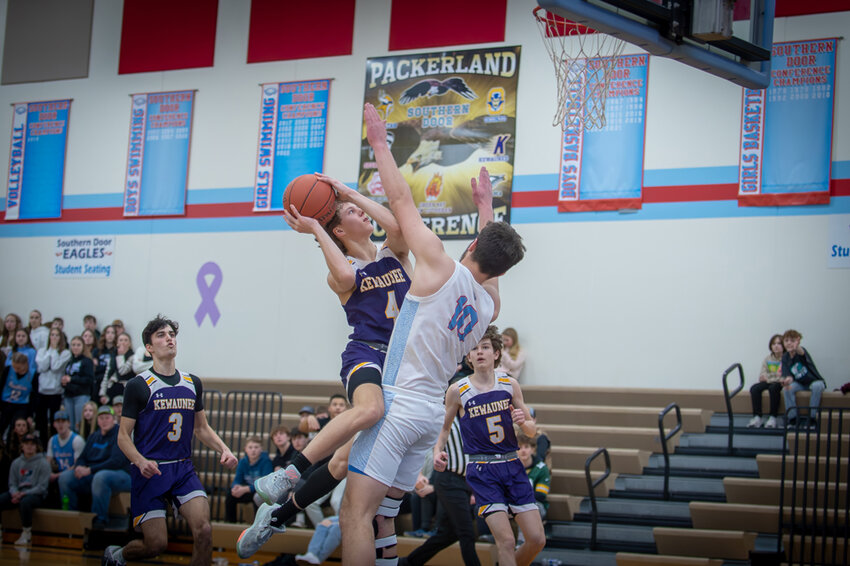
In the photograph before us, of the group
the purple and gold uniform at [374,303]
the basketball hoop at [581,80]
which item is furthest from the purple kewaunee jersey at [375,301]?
the basketball hoop at [581,80]

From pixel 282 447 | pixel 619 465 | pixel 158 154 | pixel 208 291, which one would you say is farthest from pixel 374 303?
pixel 158 154

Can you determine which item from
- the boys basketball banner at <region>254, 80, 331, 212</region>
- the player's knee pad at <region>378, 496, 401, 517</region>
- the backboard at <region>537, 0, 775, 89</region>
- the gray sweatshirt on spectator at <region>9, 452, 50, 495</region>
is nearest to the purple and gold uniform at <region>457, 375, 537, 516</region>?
the player's knee pad at <region>378, 496, 401, 517</region>

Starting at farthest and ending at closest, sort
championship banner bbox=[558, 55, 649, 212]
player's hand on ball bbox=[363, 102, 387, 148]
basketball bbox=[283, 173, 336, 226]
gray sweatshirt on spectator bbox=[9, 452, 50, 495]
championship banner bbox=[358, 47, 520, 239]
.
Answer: championship banner bbox=[358, 47, 520, 239], championship banner bbox=[558, 55, 649, 212], gray sweatshirt on spectator bbox=[9, 452, 50, 495], basketball bbox=[283, 173, 336, 226], player's hand on ball bbox=[363, 102, 387, 148]

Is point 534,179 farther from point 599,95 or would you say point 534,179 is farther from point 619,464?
point 619,464

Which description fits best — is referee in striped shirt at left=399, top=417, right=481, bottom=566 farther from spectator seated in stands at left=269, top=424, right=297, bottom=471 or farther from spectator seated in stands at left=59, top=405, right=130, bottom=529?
spectator seated in stands at left=59, top=405, right=130, bottom=529

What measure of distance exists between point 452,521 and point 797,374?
5093 mm

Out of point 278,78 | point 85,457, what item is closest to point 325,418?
point 85,457

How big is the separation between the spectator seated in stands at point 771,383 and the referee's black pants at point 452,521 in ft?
14.7

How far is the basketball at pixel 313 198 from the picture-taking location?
5.61 metres

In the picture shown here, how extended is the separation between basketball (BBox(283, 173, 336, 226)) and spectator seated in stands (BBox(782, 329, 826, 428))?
6881mm

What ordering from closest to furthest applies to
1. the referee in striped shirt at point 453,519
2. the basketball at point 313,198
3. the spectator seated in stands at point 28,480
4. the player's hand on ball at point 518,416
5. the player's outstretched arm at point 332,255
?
the player's outstretched arm at point 332,255
the basketball at point 313,198
the player's hand on ball at point 518,416
the referee in striped shirt at point 453,519
the spectator seated in stands at point 28,480

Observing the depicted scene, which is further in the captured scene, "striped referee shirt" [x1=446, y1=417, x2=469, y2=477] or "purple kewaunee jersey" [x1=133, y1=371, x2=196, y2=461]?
"striped referee shirt" [x1=446, y1=417, x2=469, y2=477]

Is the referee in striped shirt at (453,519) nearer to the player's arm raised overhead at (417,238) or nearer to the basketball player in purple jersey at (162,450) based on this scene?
the basketball player in purple jersey at (162,450)

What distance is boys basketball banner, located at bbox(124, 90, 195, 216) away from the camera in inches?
607
